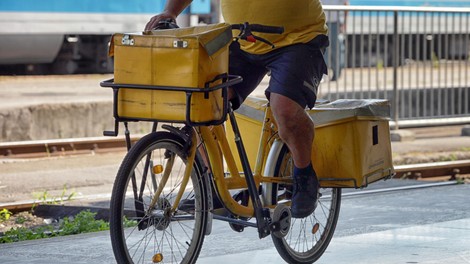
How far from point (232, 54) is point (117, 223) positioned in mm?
1188

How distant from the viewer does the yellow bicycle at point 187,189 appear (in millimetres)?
4773

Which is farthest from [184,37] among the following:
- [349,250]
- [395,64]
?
[395,64]

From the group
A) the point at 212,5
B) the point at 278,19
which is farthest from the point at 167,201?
the point at 212,5

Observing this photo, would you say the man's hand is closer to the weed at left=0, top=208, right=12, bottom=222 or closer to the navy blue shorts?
the navy blue shorts

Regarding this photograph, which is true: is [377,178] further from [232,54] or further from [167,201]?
[167,201]

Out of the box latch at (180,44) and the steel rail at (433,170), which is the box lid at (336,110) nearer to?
the box latch at (180,44)

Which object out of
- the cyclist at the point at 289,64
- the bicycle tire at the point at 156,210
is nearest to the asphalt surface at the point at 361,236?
the cyclist at the point at 289,64

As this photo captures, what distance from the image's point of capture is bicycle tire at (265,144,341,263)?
5648 mm

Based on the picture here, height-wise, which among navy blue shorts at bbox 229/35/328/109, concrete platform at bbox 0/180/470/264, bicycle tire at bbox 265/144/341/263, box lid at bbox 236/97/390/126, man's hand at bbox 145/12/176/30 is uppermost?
man's hand at bbox 145/12/176/30

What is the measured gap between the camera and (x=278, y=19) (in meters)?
5.43

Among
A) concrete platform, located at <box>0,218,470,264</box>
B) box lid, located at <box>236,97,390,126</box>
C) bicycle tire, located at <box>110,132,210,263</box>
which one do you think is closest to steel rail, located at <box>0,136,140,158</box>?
concrete platform, located at <box>0,218,470,264</box>

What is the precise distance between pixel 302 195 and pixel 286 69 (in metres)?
0.62

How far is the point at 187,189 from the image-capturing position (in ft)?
16.3

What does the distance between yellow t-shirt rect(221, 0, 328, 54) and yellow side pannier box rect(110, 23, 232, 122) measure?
49 centimetres
